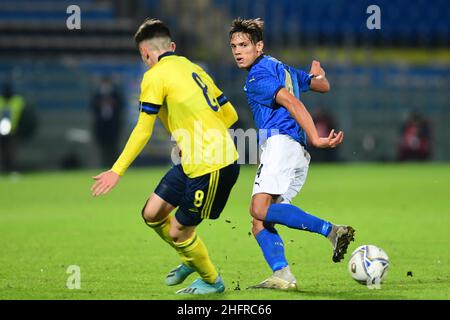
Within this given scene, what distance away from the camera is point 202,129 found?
6.91 meters

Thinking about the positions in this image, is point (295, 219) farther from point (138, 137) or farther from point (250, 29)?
point (250, 29)

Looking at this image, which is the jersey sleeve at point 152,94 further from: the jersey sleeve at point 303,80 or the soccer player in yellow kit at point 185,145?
the jersey sleeve at point 303,80

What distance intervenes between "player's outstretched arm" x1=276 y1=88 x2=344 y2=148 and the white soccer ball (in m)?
0.88

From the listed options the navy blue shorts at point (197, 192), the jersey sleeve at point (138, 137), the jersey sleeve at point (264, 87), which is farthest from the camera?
the jersey sleeve at point (264, 87)

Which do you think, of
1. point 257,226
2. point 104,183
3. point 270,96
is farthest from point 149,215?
point 270,96

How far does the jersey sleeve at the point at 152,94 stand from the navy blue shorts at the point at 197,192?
51cm

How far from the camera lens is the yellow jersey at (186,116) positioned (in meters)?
6.76

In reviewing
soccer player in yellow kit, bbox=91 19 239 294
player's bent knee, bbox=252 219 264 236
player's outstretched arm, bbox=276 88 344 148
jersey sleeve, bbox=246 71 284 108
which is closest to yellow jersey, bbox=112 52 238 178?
soccer player in yellow kit, bbox=91 19 239 294

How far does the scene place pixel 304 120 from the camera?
6957mm

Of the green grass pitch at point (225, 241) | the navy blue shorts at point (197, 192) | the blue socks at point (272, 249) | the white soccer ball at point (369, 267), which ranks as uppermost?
the navy blue shorts at point (197, 192)

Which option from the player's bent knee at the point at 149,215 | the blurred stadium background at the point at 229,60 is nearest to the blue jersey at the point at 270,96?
the player's bent knee at the point at 149,215
